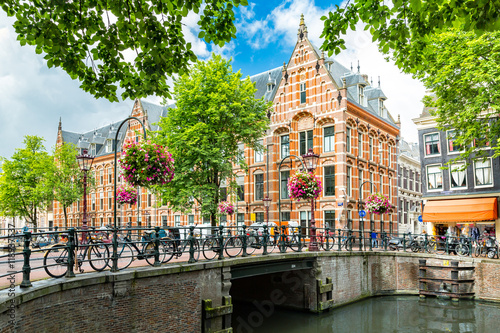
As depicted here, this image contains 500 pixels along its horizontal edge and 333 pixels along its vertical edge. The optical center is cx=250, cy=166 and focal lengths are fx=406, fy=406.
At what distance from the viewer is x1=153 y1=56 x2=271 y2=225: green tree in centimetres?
2456

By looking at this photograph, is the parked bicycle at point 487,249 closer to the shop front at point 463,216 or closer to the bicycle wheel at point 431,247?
the bicycle wheel at point 431,247

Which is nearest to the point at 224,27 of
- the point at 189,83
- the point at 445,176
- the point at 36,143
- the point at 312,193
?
the point at 312,193

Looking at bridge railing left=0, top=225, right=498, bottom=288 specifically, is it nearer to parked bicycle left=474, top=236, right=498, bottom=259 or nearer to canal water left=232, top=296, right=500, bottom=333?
parked bicycle left=474, top=236, right=498, bottom=259

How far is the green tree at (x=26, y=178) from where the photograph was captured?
38562 mm

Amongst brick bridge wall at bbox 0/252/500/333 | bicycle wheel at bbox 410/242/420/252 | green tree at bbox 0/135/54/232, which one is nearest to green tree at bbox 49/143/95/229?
green tree at bbox 0/135/54/232

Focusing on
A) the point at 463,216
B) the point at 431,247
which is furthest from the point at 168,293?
the point at 463,216

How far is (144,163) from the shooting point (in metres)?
12.0

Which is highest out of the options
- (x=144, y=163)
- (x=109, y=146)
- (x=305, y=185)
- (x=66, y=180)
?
(x=109, y=146)

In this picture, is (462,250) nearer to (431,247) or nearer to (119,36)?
(431,247)

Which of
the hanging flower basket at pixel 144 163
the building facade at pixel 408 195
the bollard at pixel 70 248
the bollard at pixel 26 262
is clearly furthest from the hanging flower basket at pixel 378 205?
the bollard at pixel 26 262

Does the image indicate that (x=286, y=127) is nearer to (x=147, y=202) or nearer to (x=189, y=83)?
A: (x=189, y=83)

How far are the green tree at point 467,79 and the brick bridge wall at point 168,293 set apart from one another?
268 inches

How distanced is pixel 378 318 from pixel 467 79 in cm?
1074

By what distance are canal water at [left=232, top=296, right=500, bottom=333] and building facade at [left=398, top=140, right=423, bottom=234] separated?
22.4 meters
